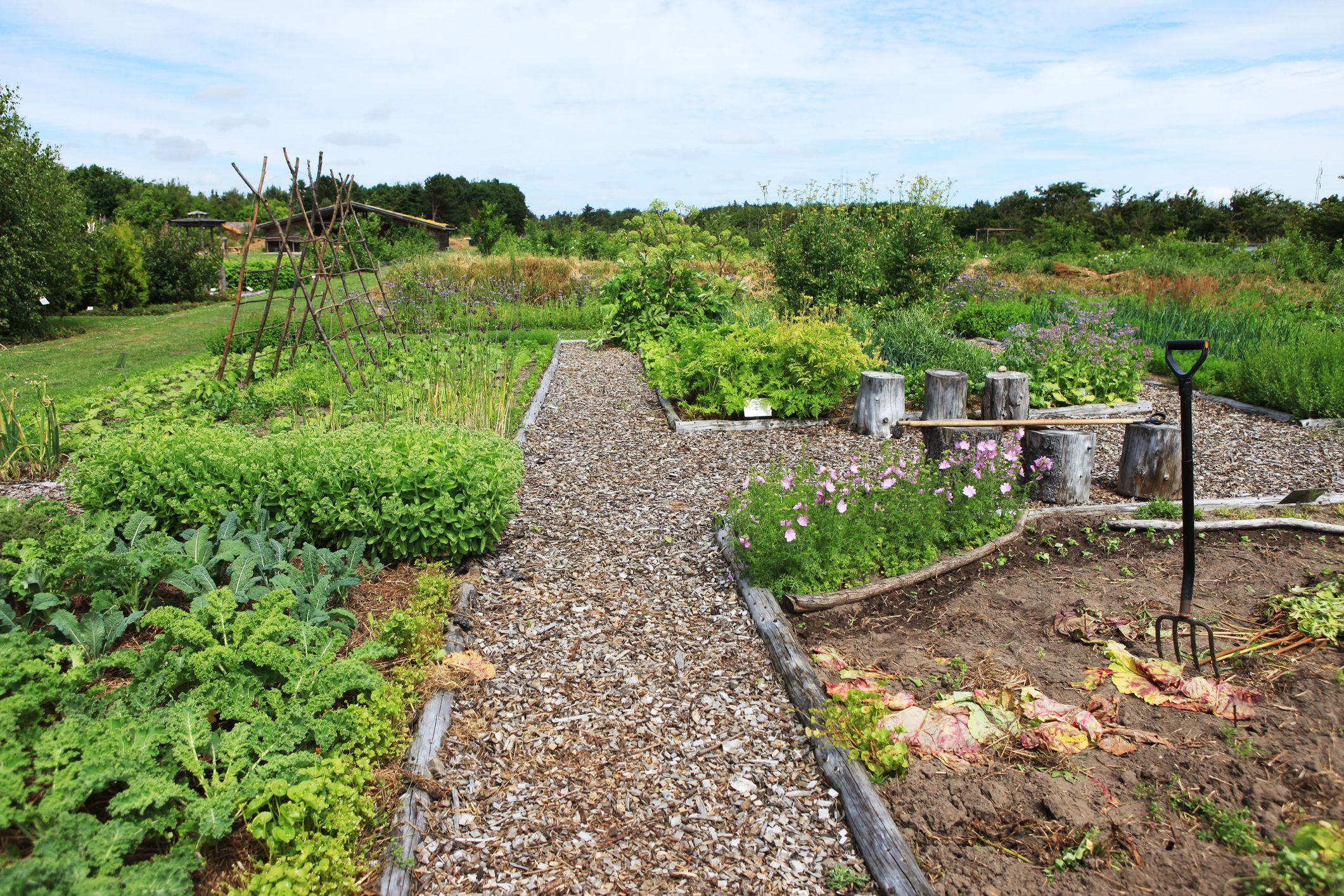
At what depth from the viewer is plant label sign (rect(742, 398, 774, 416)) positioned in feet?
24.4

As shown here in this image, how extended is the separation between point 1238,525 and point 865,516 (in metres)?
2.07

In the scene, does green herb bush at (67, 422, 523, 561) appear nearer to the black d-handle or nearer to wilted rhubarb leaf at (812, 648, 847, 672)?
wilted rhubarb leaf at (812, 648, 847, 672)

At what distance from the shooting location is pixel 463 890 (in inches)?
86.7

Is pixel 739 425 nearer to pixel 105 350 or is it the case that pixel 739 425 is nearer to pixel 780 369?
pixel 780 369

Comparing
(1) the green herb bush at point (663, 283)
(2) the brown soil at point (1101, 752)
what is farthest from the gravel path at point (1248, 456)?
(1) the green herb bush at point (663, 283)

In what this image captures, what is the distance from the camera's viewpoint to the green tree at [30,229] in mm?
14297

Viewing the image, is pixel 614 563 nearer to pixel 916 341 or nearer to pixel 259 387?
pixel 259 387

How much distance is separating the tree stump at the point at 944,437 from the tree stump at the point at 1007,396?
739 millimetres

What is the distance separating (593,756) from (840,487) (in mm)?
1981

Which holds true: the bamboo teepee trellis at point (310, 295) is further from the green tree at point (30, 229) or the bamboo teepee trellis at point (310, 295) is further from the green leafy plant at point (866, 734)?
the green tree at point (30, 229)

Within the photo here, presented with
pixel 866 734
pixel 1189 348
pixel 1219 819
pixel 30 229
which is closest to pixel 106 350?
pixel 30 229

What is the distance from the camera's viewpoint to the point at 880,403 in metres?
7.02

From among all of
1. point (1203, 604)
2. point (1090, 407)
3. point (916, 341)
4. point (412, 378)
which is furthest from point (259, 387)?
point (1090, 407)

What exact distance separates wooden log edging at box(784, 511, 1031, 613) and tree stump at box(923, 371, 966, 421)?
2.65 m
